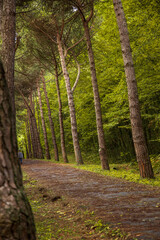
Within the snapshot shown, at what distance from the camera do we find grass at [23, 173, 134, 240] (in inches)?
133

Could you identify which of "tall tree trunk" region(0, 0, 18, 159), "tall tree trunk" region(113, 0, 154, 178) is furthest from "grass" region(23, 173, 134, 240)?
"tall tree trunk" region(0, 0, 18, 159)

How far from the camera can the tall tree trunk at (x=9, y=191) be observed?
225cm

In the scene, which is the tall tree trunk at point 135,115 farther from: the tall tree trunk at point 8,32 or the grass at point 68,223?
the tall tree trunk at point 8,32

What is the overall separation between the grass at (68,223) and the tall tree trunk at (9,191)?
4.12 ft

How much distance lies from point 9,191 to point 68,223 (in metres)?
2.10

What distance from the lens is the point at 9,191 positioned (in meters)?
2.38

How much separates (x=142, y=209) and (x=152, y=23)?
9410 millimetres

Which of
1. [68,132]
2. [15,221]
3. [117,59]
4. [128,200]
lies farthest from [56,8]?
[68,132]

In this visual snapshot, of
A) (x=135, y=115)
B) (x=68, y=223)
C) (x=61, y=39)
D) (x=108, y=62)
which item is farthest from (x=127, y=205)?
(x=61, y=39)

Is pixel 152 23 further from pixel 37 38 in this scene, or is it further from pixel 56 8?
pixel 37 38

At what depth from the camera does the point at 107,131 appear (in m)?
21.3

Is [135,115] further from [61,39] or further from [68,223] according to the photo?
[61,39]

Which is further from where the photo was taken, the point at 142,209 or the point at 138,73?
the point at 138,73

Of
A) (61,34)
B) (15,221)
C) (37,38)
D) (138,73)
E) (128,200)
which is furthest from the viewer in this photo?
(37,38)
